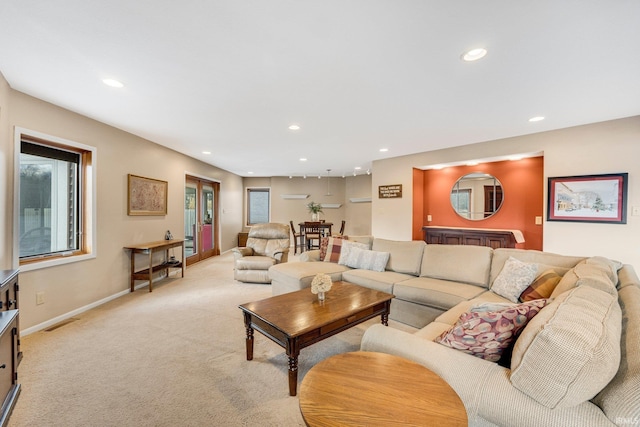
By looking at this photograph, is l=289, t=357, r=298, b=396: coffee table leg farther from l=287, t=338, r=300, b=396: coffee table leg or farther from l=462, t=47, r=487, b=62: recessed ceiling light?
l=462, t=47, r=487, b=62: recessed ceiling light

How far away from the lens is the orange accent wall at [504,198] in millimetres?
4434

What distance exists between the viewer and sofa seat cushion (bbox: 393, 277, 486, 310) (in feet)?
8.37

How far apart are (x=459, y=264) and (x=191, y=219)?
5772mm

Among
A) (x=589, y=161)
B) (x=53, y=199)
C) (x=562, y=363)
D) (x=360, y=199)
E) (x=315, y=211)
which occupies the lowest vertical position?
(x=562, y=363)

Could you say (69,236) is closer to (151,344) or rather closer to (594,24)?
(151,344)

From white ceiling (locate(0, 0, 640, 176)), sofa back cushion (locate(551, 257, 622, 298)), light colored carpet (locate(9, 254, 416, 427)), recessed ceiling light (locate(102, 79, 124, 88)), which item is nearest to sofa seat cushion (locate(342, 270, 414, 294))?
light colored carpet (locate(9, 254, 416, 427))

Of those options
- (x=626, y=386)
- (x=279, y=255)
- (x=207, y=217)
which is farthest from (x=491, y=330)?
(x=207, y=217)

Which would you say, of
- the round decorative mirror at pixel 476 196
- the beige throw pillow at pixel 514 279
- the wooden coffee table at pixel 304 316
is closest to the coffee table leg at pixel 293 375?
the wooden coffee table at pixel 304 316

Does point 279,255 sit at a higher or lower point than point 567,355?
lower

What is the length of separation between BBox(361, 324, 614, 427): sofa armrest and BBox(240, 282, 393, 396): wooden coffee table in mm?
554

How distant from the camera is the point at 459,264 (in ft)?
9.98

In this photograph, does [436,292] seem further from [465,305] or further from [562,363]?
[562,363]

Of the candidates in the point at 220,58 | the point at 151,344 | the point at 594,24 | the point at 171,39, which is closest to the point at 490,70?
the point at 594,24

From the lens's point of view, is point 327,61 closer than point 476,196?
Yes
